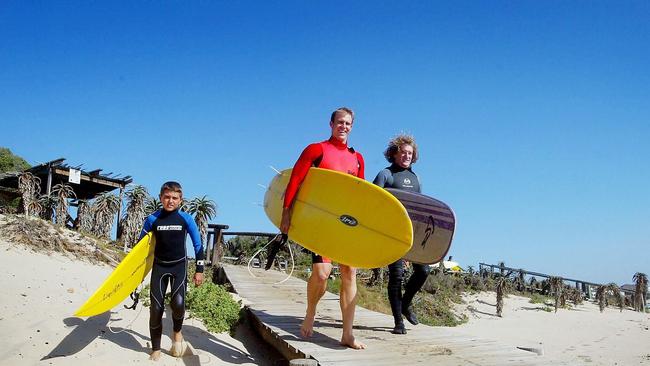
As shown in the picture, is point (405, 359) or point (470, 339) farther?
point (470, 339)

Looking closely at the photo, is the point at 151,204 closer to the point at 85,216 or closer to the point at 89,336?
the point at 85,216

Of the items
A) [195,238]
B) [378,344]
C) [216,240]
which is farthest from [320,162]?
[216,240]

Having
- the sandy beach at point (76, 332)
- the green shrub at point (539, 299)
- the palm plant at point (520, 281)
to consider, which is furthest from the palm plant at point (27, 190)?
the palm plant at point (520, 281)

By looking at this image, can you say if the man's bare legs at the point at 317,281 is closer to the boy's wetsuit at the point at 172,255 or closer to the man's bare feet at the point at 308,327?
the man's bare feet at the point at 308,327

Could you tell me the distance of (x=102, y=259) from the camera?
935 cm

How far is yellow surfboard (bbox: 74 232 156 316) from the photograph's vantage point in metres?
4.43

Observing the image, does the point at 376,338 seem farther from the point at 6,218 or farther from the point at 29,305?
the point at 6,218

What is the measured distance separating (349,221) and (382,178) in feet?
3.21

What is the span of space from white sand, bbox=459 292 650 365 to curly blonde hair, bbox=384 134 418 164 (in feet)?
13.3

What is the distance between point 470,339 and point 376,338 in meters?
0.97

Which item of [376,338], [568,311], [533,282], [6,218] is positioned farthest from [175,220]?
[533,282]

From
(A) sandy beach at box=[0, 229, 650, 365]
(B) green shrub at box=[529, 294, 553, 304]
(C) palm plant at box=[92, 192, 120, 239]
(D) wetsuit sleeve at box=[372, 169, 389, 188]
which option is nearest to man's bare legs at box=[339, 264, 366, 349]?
(D) wetsuit sleeve at box=[372, 169, 389, 188]

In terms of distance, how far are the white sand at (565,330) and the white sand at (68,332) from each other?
16.5 feet

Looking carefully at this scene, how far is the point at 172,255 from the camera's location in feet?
14.7
